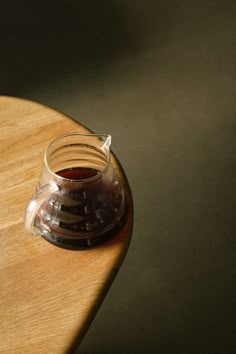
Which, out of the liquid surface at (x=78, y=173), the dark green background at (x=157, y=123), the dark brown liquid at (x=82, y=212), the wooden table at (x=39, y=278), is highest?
the liquid surface at (x=78, y=173)

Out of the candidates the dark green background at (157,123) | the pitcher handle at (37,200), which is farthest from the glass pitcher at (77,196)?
the dark green background at (157,123)

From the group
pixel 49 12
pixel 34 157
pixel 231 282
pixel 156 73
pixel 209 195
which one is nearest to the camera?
pixel 34 157

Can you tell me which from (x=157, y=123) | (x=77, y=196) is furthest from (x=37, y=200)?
(x=157, y=123)

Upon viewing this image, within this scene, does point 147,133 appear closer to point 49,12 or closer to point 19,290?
point 49,12

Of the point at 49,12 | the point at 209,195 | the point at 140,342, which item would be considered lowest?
the point at 140,342

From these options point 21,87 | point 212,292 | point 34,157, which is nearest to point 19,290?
point 34,157

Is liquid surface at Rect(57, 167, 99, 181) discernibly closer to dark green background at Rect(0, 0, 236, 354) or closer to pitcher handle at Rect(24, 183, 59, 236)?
pitcher handle at Rect(24, 183, 59, 236)

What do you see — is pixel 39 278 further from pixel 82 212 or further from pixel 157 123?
pixel 157 123

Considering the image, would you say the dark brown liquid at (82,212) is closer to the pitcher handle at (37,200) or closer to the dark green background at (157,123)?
the pitcher handle at (37,200)
